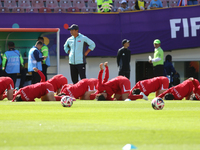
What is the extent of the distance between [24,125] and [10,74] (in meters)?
7.96

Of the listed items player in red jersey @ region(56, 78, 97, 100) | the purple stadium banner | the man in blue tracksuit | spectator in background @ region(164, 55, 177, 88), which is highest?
the purple stadium banner

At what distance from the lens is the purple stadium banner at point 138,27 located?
52.2 feet

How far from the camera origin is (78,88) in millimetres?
9172

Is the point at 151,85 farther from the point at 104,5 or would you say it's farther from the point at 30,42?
the point at 104,5

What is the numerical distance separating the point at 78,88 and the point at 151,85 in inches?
74.8

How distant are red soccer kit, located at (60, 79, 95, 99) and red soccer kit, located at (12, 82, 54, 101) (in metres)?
0.63

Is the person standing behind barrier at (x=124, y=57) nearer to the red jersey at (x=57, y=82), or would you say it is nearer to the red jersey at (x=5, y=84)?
the red jersey at (x=57, y=82)

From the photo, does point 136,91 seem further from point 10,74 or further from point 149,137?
point 149,137

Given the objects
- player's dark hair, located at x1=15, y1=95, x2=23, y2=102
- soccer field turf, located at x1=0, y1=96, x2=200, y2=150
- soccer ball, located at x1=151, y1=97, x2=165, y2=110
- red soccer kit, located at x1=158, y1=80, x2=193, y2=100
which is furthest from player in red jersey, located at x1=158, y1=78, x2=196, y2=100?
soccer field turf, located at x1=0, y1=96, x2=200, y2=150

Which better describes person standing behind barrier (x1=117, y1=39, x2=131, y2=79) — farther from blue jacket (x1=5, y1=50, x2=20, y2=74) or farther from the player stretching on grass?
blue jacket (x1=5, y1=50, x2=20, y2=74)

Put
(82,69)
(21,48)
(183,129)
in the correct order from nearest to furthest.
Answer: (183,129), (82,69), (21,48)

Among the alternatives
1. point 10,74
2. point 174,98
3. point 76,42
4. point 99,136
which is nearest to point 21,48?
point 10,74

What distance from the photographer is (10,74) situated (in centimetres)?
1229

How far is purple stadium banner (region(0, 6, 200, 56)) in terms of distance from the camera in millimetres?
15906
